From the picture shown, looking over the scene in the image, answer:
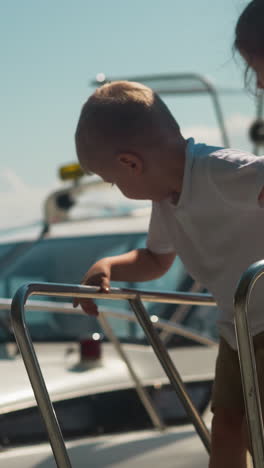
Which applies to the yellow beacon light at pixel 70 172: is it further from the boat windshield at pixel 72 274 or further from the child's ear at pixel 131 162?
the child's ear at pixel 131 162

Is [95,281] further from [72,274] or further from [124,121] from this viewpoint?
[72,274]

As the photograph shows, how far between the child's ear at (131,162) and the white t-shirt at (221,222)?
108mm

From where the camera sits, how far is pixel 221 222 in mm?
2109

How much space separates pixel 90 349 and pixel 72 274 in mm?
1166

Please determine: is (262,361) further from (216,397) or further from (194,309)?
(194,309)

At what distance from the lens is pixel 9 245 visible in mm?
6094

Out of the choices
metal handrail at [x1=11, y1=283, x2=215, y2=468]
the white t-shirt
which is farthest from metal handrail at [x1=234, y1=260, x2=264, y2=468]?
metal handrail at [x1=11, y1=283, x2=215, y2=468]

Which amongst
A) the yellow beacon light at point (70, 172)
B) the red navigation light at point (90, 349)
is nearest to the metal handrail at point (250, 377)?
the red navigation light at point (90, 349)

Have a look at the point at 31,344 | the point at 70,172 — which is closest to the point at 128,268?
the point at 31,344

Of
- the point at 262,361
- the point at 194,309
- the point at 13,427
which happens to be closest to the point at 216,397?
the point at 262,361

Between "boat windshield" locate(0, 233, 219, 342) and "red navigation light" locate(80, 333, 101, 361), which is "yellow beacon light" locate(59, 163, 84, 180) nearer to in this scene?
"boat windshield" locate(0, 233, 219, 342)

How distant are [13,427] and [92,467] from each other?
125 centimetres

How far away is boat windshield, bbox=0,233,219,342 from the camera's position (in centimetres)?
545

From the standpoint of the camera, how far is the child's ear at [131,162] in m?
2.10
